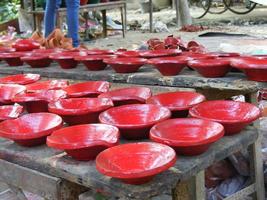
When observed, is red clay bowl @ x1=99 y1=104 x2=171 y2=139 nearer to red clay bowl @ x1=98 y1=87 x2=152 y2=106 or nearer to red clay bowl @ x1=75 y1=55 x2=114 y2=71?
red clay bowl @ x1=98 y1=87 x2=152 y2=106

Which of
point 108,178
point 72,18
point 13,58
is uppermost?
point 72,18

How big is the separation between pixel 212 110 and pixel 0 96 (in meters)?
0.91

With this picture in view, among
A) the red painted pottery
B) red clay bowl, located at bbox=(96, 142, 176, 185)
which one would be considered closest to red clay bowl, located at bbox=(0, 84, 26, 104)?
red clay bowl, located at bbox=(96, 142, 176, 185)

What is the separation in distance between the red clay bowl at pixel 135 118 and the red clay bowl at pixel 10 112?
1.13ft

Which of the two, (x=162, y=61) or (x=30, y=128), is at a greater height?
(x=162, y=61)

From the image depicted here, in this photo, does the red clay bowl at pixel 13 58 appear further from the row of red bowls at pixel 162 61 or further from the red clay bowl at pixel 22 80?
the red clay bowl at pixel 22 80

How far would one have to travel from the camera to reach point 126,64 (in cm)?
214

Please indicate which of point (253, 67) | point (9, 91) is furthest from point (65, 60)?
point (253, 67)

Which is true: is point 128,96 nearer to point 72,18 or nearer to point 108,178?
point 108,178

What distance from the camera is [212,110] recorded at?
4.86ft

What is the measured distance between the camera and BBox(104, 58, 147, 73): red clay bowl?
2145 mm

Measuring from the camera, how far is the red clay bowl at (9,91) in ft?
6.09

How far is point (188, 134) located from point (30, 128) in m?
Answer: 0.50

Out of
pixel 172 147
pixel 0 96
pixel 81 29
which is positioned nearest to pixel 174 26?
pixel 81 29
